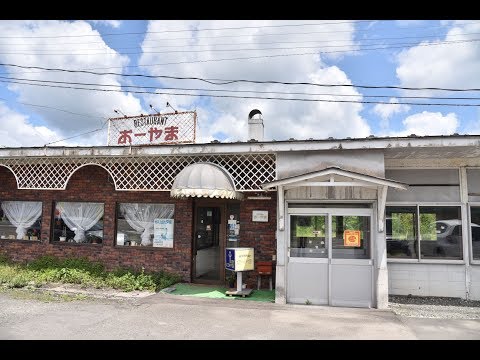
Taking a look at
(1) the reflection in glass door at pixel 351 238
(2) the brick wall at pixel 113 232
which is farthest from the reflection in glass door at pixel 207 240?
(1) the reflection in glass door at pixel 351 238

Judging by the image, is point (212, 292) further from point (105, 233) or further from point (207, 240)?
point (105, 233)

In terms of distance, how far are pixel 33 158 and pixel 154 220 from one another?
366 cm

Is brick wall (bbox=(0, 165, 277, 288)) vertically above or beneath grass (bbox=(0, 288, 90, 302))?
above

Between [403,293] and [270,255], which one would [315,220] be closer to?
[270,255]

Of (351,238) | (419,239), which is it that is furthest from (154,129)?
(419,239)

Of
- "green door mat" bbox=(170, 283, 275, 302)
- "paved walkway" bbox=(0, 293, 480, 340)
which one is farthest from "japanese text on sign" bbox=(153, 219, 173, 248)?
"paved walkway" bbox=(0, 293, 480, 340)

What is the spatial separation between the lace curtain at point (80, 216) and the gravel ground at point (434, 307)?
26.4 ft

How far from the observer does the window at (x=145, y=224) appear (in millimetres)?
9805

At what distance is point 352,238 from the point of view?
770 centimetres

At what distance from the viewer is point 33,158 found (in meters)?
9.77

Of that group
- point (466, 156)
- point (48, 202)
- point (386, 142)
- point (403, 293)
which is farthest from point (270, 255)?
point (48, 202)

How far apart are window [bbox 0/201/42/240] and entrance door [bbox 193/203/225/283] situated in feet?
16.6

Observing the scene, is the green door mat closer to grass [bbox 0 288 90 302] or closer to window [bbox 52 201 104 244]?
grass [bbox 0 288 90 302]

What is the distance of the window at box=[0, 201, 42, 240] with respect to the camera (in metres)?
11.0
